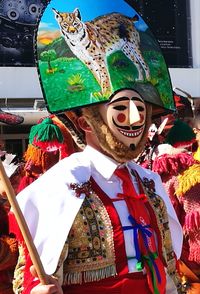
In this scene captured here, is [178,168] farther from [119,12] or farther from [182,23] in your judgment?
[182,23]

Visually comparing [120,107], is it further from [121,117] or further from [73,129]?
[73,129]

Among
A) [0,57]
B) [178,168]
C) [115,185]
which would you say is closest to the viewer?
[115,185]

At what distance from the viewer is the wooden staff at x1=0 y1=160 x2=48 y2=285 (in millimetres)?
1693

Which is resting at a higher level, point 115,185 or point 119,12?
point 119,12

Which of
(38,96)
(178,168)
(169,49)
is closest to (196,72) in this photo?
(169,49)

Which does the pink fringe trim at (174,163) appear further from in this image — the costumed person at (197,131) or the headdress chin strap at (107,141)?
the headdress chin strap at (107,141)

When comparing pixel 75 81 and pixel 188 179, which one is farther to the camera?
pixel 188 179

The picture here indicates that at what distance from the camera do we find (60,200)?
1939mm

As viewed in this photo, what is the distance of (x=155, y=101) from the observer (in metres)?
2.14

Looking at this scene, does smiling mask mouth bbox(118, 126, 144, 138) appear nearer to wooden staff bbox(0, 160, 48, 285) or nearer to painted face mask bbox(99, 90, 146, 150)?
painted face mask bbox(99, 90, 146, 150)

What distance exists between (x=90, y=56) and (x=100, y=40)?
0.07 metres

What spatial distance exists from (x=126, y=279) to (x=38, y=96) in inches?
471

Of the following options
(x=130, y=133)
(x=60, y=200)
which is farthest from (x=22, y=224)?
(x=130, y=133)

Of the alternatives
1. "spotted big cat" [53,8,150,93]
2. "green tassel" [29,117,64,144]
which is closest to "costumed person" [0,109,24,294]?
"green tassel" [29,117,64,144]
